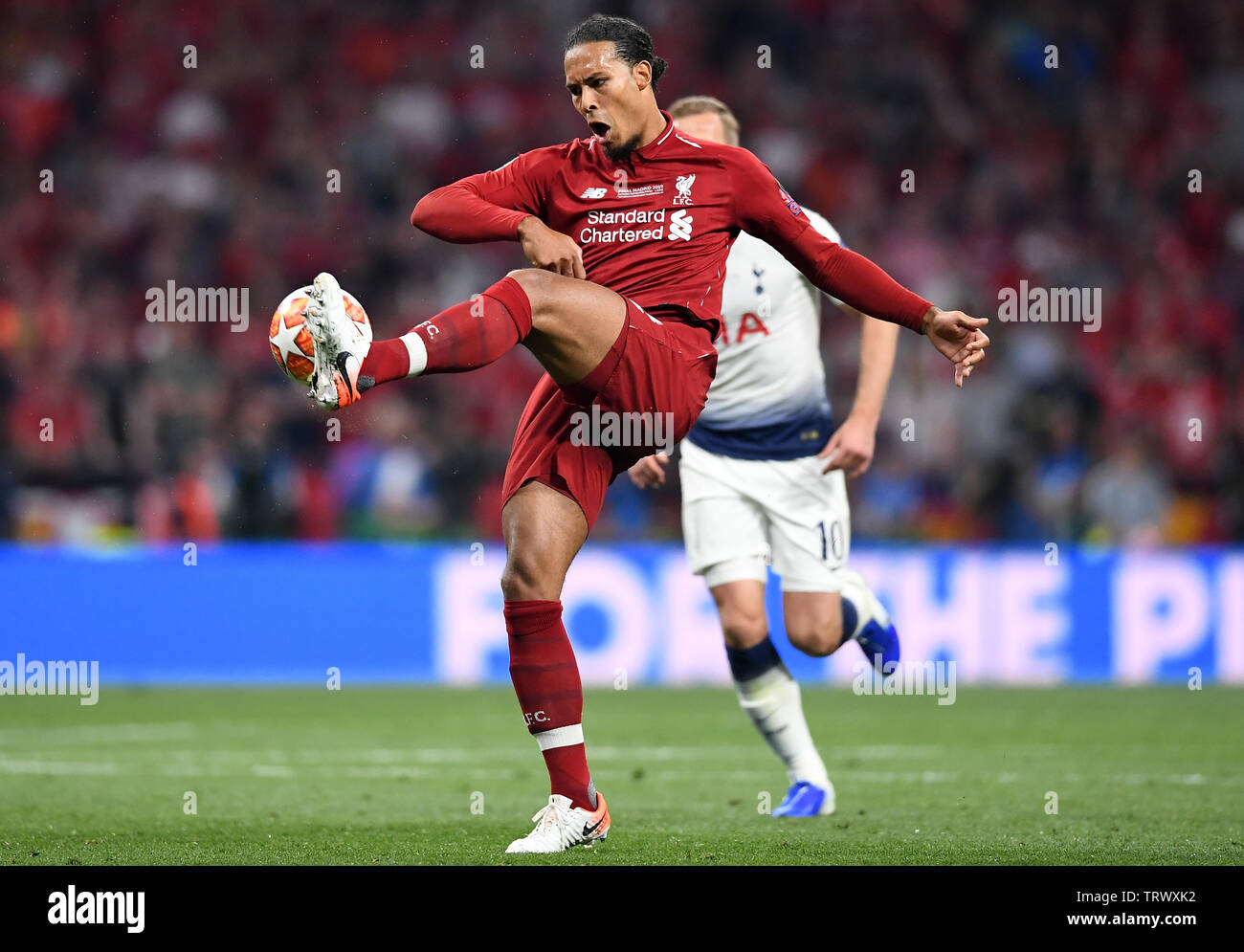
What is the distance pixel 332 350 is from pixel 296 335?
132 millimetres

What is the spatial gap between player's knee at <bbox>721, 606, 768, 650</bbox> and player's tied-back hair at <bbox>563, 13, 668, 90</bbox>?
7.43 ft

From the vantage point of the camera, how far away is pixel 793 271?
6.77 m

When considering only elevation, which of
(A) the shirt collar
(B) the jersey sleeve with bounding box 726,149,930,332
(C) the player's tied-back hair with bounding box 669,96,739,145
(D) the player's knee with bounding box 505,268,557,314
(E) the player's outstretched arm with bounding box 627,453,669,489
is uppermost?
(C) the player's tied-back hair with bounding box 669,96,739,145

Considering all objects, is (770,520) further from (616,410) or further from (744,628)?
(616,410)

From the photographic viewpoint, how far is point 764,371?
22.1ft

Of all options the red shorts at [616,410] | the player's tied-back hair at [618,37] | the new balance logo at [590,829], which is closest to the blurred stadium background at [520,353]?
the red shorts at [616,410]

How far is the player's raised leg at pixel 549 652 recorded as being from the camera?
495 centimetres

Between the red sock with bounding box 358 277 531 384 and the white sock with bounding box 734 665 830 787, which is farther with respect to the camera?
the white sock with bounding box 734 665 830 787

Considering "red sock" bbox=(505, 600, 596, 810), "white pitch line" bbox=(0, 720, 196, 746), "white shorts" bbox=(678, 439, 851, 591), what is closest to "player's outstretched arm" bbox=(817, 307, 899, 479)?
"white shorts" bbox=(678, 439, 851, 591)

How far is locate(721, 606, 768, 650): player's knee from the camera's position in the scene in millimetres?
6418

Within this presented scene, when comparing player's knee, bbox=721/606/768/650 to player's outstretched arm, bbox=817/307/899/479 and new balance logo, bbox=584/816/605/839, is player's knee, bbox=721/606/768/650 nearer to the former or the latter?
player's outstretched arm, bbox=817/307/899/479

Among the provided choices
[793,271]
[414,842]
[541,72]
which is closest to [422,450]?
[541,72]

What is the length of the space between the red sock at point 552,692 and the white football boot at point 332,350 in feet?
3.54
